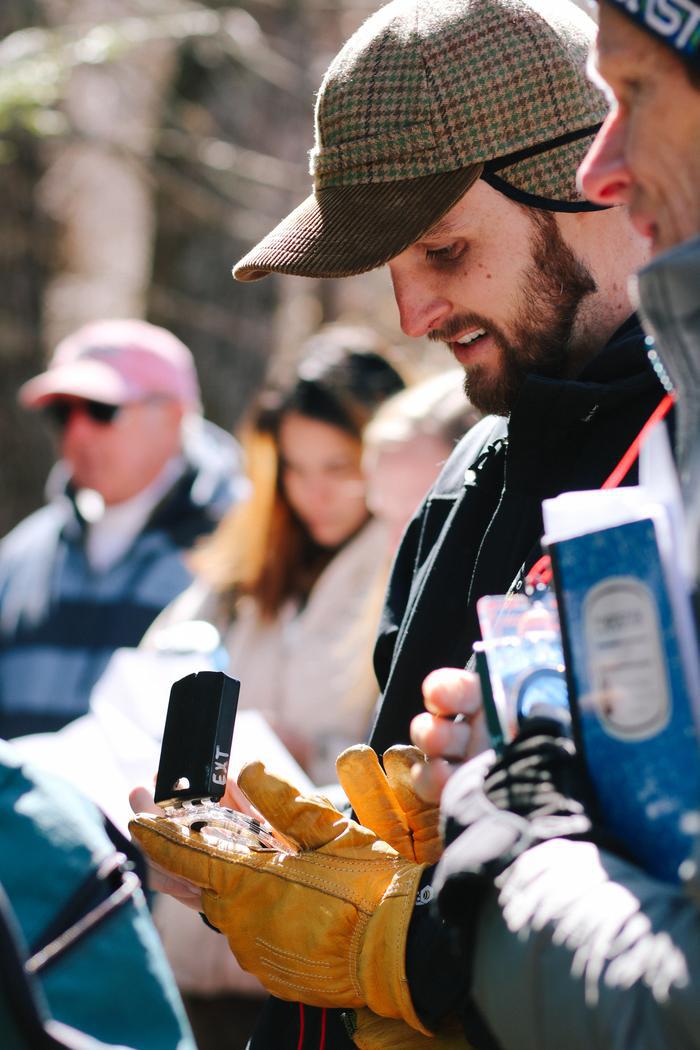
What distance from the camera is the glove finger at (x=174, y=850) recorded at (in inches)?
64.0

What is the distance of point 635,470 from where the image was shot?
155 centimetres

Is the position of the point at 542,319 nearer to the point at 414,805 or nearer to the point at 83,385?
the point at 414,805

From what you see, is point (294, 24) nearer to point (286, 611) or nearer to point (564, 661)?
point (286, 611)

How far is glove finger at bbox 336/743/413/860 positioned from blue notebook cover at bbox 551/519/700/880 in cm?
44

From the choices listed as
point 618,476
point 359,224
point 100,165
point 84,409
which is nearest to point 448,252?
point 359,224

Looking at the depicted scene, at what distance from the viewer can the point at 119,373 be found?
482 cm

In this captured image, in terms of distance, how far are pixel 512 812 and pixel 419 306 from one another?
91 cm

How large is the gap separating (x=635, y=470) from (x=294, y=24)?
688 centimetres

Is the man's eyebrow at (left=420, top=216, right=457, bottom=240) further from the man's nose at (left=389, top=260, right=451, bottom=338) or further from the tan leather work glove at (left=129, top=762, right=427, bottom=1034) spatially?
the tan leather work glove at (left=129, top=762, right=427, bottom=1034)

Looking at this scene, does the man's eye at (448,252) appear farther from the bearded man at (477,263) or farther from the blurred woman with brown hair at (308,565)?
the blurred woman with brown hair at (308,565)

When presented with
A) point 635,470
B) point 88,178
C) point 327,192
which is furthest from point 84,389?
point 88,178

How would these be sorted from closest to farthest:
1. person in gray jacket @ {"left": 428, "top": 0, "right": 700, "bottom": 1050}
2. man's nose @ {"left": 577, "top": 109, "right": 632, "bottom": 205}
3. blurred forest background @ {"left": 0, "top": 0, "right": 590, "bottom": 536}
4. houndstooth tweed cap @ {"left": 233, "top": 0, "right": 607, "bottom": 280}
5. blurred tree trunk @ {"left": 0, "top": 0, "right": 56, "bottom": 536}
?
1. person in gray jacket @ {"left": 428, "top": 0, "right": 700, "bottom": 1050}
2. man's nose @ {"left": 577, "top": 109, "right": 632, "bottom": 205}
3. houndstooth tweed cap @ {"left": 233, "top": 0, "right": 607, "bottom": 280}
4. blurred forest background @ {"left": 0, "top": 0, "right": 590, "bottom": 536}
5. blurred tree trunk @ {"left": 0, "top": 0, "right": 56, "bottom": 536}

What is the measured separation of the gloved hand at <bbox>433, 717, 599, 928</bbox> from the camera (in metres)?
1.19

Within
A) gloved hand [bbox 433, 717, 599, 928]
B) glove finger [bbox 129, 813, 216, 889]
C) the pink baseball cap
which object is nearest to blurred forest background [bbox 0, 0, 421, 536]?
the pink baseball cap
